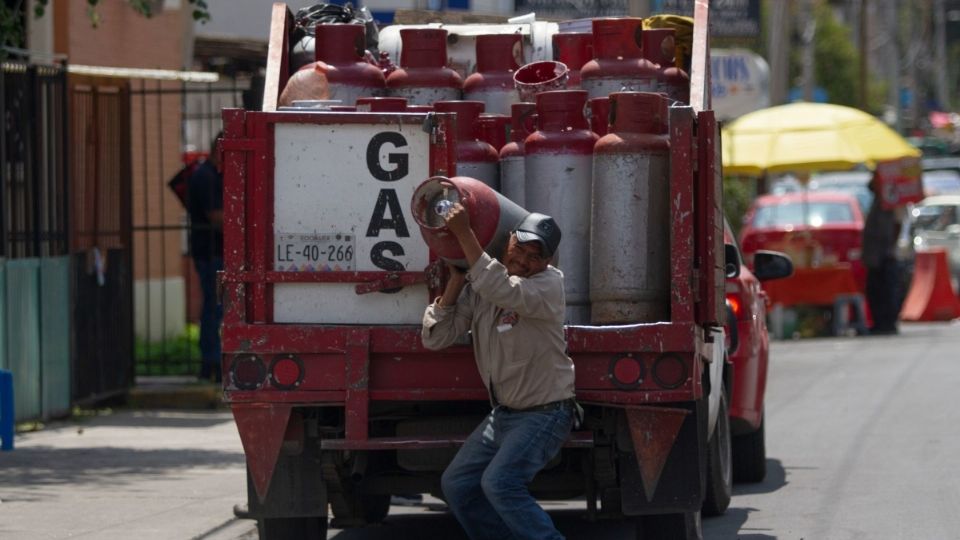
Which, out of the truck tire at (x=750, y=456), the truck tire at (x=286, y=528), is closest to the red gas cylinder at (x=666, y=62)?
the truck tire at (x=286, y=528)

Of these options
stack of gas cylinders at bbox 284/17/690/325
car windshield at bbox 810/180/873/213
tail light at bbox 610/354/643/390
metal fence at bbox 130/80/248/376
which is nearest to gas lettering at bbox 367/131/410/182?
stack of gas cylinders at bbox 284/17/690/325

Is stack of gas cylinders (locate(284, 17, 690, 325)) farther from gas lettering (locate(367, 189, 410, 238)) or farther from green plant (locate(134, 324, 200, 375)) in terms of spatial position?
green plant (locate(134, 324, 200, 375))

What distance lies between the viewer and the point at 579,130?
7.71m

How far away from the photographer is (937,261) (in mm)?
26859

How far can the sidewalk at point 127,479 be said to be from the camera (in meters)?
9.45

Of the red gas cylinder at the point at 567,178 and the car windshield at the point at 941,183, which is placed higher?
the car windshield at the point at 941,183

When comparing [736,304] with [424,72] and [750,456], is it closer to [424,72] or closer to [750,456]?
[750,456]

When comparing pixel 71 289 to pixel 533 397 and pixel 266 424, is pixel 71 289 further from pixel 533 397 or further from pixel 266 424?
pixel 533 397

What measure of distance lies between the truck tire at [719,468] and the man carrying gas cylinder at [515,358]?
250 cm

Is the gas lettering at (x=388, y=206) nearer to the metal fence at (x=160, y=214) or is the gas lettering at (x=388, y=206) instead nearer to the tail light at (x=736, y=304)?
the tail light at (x=736, y=304)

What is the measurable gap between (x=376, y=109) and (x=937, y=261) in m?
20.4

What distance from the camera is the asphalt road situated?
9469mm

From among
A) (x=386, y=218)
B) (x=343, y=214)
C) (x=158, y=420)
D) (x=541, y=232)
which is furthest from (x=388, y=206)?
(x=158, y=420)

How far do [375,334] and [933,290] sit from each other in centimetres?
2094
